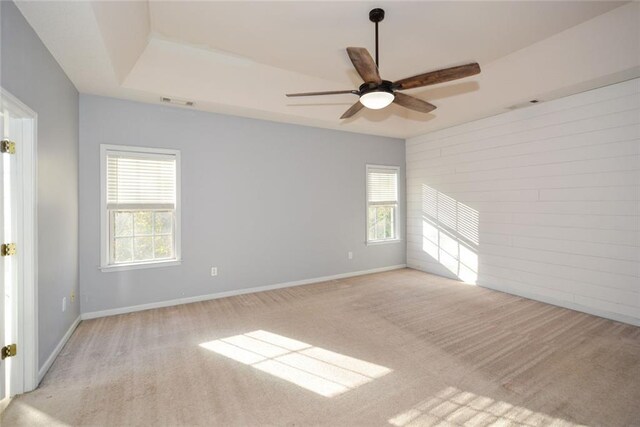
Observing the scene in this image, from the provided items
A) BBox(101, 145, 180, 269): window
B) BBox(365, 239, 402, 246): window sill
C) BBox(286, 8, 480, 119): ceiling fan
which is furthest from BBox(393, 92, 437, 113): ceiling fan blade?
BBox(365, 239, 402, 246): window sill

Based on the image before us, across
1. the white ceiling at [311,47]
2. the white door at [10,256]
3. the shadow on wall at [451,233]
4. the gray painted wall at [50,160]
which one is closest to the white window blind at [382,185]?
the shadow on wall at [451,233]

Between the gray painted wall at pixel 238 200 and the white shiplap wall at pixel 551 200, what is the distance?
60.7 inches

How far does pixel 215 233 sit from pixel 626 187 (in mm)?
5131

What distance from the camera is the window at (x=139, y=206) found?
364cm

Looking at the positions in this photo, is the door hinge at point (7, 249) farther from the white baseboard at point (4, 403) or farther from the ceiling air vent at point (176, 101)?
the ceiling air vent at point (176, 101)

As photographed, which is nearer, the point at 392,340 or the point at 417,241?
the point at 392,340

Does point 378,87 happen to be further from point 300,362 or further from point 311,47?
point 300,362

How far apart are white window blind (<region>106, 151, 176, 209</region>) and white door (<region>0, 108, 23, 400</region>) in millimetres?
1487

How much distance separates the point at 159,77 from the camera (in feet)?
11.5

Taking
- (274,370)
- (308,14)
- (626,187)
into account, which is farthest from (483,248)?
(308,14)

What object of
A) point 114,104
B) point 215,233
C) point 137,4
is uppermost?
point 137,4

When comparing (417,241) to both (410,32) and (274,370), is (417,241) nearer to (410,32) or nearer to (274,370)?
(410,32)

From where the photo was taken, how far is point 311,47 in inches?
143

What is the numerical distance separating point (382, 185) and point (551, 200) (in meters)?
2.77
